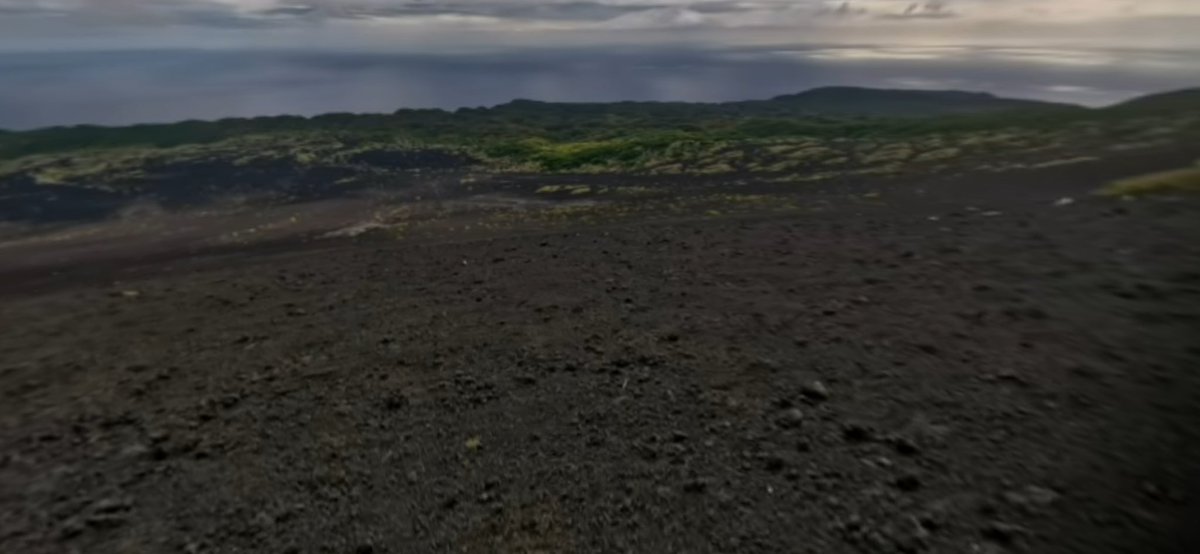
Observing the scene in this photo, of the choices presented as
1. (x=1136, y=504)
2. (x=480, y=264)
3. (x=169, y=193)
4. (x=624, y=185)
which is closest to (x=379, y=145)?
(x=169, y=193)

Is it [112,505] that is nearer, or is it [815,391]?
[112,505]

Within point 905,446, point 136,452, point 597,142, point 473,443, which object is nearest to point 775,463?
point 905,446

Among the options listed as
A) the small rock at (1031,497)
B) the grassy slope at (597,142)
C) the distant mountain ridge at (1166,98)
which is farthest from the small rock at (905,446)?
the distant mountain ridge at (1166,98)

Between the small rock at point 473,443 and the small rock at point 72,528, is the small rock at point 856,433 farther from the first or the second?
the small rock at point 72,528

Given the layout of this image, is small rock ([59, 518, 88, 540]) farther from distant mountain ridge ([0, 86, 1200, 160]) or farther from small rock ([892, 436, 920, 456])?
distant mountain ridge ([0, 86, 1200, 160])

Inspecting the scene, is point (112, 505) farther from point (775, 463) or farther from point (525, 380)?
point (775, 463)

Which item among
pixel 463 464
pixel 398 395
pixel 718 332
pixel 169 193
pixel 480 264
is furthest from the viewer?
pixel 169 193

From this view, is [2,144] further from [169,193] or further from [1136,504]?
[1136,504]
